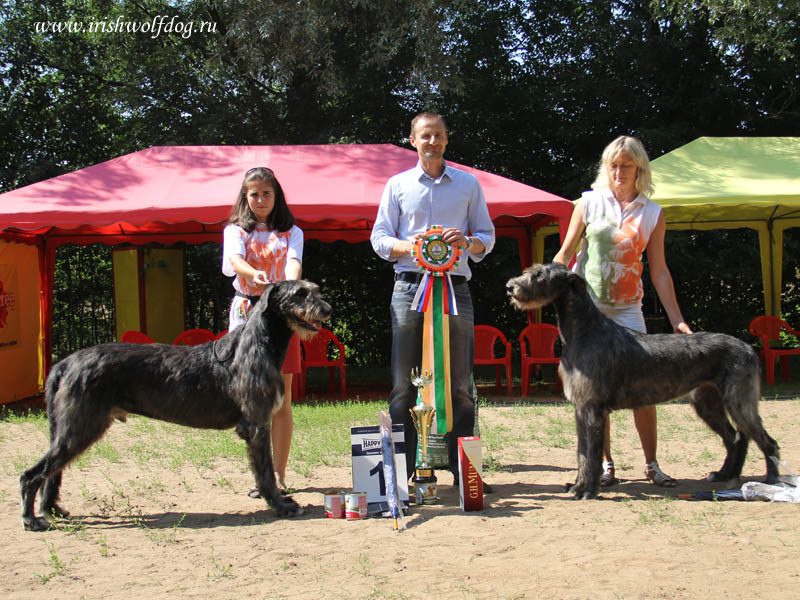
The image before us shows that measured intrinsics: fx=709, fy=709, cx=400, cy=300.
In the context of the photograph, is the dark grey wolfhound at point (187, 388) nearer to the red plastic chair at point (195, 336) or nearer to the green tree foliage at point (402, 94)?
the red plastic chair at point (195, 336)

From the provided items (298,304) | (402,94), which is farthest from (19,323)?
(402,94)

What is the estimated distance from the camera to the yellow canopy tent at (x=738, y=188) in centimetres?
841

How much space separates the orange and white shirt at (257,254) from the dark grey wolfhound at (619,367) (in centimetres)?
132

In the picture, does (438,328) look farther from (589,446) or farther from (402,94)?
(402,94)

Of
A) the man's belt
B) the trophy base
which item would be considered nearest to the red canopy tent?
the man's belt

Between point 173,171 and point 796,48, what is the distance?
11.3 metres

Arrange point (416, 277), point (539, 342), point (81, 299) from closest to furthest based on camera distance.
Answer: point (416, 277)
point (539, 342)
point (81, 299)

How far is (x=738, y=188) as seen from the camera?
343 inches

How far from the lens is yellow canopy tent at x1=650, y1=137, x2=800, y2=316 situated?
8414mm

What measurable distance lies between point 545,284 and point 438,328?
654mm

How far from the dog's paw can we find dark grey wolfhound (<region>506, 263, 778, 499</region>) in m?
2.76

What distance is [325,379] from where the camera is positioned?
1183 centimetres

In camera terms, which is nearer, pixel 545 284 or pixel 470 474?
pixel 470 474
